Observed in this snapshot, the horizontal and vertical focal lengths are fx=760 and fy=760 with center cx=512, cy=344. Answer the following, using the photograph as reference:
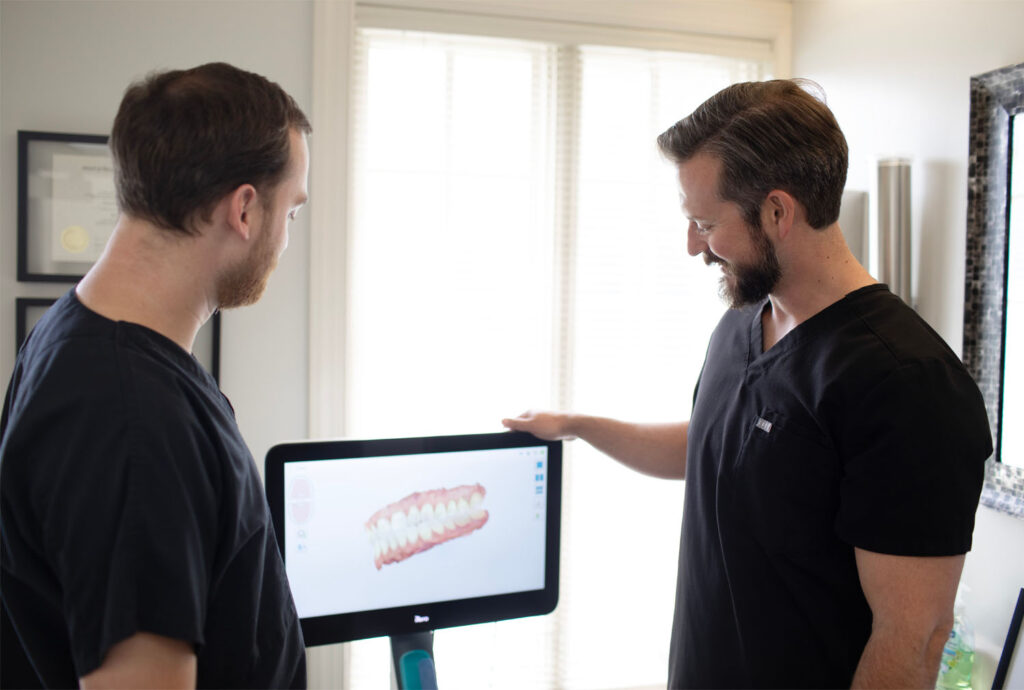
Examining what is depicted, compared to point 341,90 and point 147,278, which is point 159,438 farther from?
point 341,90

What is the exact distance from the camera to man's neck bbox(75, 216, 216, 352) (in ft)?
2.66

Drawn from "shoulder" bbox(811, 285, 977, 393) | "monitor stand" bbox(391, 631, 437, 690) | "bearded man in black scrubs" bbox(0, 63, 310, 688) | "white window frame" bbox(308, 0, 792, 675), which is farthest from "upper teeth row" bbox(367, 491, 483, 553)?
Answer: "white window frame" bbox(308, 0, 792, 675)

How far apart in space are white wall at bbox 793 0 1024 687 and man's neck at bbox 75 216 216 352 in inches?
62.6

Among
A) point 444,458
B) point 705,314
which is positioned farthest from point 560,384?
point 444,458

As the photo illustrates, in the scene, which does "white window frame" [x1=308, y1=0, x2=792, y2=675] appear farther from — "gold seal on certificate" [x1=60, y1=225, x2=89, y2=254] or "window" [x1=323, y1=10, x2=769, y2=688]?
"gold seal on certificate" [x1=60, y1=225, x2=89, y2=254]

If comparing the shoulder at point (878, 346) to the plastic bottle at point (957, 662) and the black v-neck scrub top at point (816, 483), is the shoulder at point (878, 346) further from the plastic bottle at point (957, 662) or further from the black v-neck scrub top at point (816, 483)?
the plastic bottle at point (957, 662)

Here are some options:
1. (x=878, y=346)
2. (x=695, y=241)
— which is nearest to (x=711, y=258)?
(x=695, y=241)

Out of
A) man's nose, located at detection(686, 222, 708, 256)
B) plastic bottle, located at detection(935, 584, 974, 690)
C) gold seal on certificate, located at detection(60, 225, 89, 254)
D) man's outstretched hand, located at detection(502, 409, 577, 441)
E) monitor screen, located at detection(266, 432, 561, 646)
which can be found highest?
gold seal on certificate, located at detection(60, 225, 89, 254)

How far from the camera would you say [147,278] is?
832 mm

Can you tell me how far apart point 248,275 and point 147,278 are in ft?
0.39

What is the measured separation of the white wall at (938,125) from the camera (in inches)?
62.8

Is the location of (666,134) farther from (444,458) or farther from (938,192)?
(938,192)

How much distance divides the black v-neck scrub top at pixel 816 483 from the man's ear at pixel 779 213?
14cm

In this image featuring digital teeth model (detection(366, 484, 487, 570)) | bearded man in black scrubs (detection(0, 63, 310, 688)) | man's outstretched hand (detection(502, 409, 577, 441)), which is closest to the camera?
bearded man in black scrubs (detection(0, 63, 310, 688))
